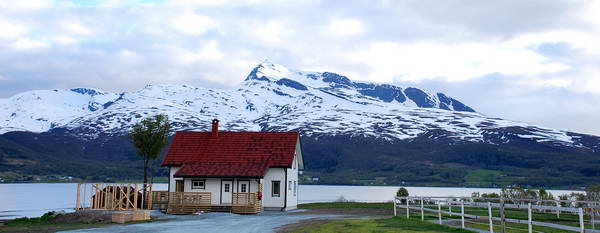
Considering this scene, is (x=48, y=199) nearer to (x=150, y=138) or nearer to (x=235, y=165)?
(x=150, y=138)

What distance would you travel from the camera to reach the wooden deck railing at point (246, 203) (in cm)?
4622

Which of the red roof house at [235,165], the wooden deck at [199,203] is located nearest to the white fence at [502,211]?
the wooden deck at [199,203]

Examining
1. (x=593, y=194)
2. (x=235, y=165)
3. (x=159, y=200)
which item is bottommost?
(x=159, y=200)

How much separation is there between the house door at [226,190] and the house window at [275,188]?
352 centimetres

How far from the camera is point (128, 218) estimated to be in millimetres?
36031

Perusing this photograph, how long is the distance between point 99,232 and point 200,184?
21.2 meters

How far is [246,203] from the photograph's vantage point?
47156 mm

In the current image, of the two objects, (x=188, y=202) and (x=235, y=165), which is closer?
(x=188, y=202)

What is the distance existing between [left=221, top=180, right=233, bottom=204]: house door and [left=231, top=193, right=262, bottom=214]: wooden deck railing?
2.64 feet

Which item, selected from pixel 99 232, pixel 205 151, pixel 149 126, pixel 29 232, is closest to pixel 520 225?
pixel 99 232

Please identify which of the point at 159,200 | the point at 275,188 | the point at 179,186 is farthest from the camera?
the point at 275,188

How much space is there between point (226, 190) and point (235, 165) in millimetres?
2303

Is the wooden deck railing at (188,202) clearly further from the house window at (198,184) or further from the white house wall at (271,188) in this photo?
the white house wall at (271,188)

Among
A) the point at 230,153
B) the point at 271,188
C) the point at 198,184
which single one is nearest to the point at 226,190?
the point at 198,184
